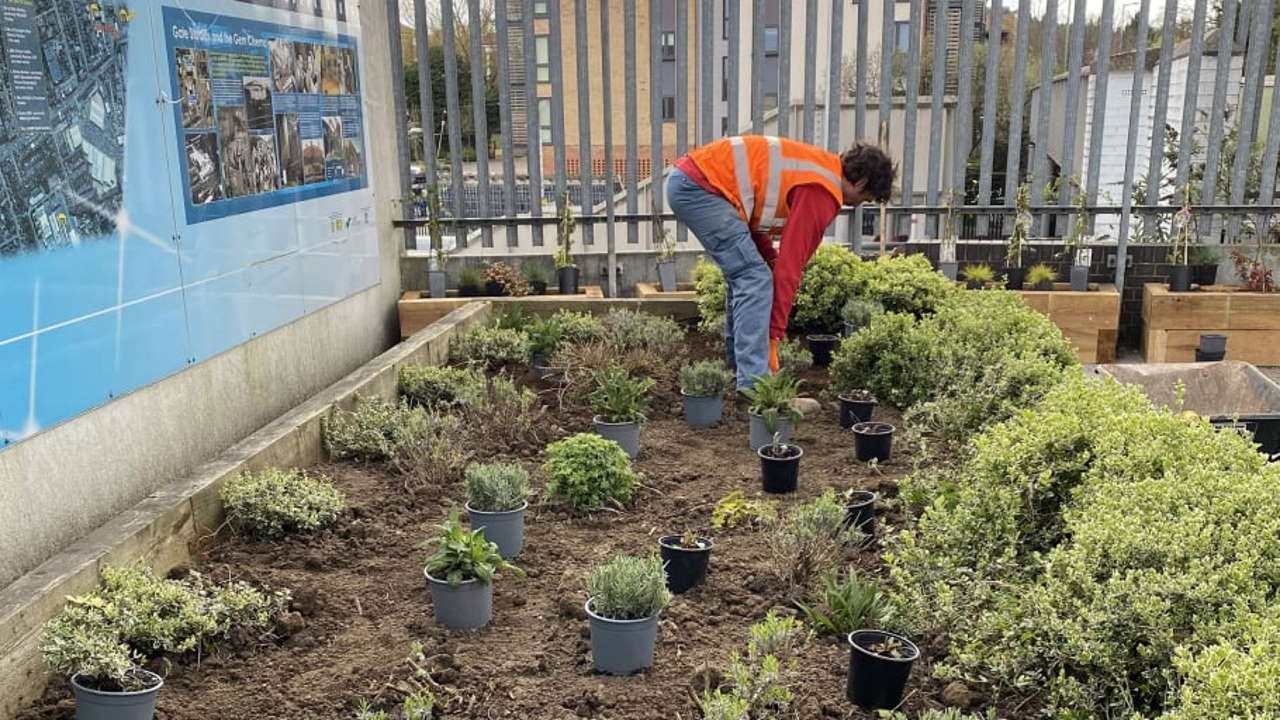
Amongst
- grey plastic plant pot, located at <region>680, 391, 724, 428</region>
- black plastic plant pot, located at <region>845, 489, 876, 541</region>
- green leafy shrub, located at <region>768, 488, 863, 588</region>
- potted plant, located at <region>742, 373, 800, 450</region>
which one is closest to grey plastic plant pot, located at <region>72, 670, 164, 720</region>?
green leafy shrub, located at <region>768, 488, 863, 588</region>

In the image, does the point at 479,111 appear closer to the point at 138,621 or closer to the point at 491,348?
the point at 491,348

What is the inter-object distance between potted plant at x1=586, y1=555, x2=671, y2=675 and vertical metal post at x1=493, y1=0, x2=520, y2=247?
256 inches

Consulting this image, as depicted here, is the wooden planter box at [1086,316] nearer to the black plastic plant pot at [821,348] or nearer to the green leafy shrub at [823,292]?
the green leafy shrub at [823,292]

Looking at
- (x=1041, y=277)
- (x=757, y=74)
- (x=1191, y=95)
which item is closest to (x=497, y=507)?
(x=757, y=74)

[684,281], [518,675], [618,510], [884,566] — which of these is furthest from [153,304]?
[684,281]

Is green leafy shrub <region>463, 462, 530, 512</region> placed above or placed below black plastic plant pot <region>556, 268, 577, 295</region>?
below

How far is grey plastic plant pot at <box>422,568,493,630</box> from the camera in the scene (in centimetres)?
322

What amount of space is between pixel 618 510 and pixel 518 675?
1.32m

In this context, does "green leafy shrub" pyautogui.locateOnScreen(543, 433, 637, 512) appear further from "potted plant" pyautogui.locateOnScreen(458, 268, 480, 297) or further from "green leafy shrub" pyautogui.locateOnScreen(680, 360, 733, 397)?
"potted plant" pyautogui.locateOnScreen(458, 268, 480, 297)

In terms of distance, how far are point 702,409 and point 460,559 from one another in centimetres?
249

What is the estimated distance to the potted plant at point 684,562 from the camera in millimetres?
3445

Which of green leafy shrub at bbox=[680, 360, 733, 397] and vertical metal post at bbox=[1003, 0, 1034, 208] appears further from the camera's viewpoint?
vertical metal post at bbox=[1003, 0, 1034, 208]

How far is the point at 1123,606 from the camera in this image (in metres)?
2.33

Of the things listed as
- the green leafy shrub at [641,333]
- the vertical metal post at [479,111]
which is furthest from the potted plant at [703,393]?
the vertical metal post at [479,111]
